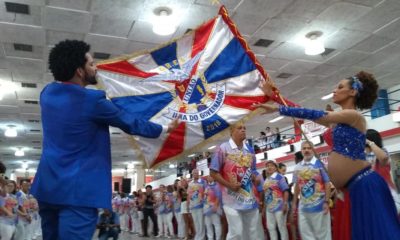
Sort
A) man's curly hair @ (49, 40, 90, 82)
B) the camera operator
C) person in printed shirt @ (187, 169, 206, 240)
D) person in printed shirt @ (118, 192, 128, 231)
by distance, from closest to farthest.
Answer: man's curly hair @ (49, 40, 90, 82), person in printed shirt @ (187, 169, 206, 240), the camera operator, person in printed shirt @ (118, 192, 128, 231)

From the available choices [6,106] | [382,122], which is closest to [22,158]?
[6,106]

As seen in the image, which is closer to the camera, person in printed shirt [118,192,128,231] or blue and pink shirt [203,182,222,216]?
blue and pink shirt [203,182,222,216]

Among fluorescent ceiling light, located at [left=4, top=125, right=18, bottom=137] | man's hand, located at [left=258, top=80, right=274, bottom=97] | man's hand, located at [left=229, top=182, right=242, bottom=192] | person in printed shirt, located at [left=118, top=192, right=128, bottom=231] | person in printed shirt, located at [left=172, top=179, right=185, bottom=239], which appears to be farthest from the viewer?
person in printed shirt, located at [left=118, top=192, right=128, bottom=231]

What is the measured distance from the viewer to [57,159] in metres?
1.93

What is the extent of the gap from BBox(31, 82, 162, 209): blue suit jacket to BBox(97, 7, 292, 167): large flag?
3.55 ft

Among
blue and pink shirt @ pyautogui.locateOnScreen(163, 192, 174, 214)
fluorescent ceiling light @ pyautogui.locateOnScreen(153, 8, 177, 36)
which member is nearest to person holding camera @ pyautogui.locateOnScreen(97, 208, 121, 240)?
fluorescent ceiling light @ pyautogui.locateOnScreen(153, 8, 177, 36)

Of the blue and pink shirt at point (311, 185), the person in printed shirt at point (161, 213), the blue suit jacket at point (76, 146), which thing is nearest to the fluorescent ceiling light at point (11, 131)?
the person in printed shirt at point (161, 213)

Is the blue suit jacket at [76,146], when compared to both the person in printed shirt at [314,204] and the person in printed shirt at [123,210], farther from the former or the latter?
the person in printed shirt at [123,210]

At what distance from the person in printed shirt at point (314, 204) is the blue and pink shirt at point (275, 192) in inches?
57.2

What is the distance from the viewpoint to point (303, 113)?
267 centimetres

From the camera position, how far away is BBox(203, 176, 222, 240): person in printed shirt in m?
8.80

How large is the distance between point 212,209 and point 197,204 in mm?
1087

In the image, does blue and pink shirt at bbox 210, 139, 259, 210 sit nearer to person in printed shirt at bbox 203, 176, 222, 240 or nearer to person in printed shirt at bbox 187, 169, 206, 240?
person in printed shirt at bbox 203, 176, 222, 240

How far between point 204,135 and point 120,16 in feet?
16.4
